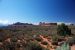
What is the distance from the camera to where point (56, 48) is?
5.80m

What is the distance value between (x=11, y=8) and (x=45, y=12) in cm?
117

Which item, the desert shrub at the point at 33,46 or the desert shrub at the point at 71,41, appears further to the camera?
the desert shrub at the point at 71,41

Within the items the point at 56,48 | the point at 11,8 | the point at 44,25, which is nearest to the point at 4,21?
the point at 11,8

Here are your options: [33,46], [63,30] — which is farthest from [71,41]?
[33,46]

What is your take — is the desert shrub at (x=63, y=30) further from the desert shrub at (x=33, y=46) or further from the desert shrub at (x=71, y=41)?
the desert shrub at (x=33, y=46)

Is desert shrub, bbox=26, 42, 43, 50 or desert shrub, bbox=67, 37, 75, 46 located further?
desert shrub, bbox=67, 37, 75, 46

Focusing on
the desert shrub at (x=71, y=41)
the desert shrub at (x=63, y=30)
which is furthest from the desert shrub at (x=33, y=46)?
the desert shrub at (x=71, y=41)

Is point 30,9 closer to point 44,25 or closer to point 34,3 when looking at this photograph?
point 34,3

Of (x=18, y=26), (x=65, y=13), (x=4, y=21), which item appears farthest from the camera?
(x=65, y=13)

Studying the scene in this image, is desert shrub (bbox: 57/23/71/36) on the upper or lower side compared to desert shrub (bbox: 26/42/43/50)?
upper

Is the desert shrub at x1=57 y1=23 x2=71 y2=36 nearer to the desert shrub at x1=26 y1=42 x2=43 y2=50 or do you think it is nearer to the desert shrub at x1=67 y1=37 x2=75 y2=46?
the desert shrub at x1=67 y1=37 x2=75 y2=46

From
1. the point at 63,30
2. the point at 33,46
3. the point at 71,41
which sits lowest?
the point at 33,46

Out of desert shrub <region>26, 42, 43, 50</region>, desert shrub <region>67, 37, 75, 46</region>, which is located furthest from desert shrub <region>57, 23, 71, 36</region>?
desert shrub <region>26, 42, 43, 50</region>

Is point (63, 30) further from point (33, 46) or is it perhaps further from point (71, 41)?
point (33, 46)
